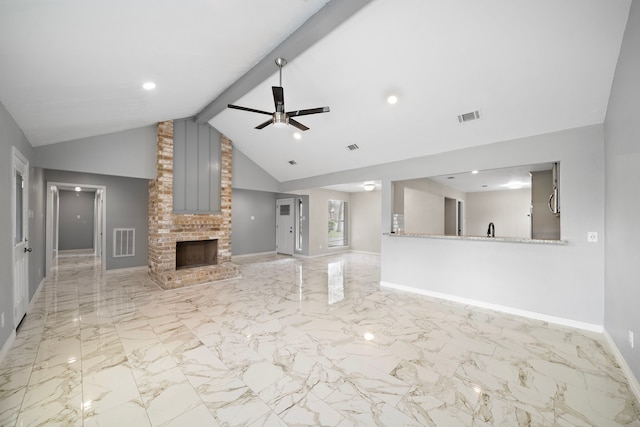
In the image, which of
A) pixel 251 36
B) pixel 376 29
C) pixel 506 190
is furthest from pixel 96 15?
pixel 506 190

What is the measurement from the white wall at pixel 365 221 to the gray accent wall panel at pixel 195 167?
5139 mm

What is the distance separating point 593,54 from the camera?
2434mm

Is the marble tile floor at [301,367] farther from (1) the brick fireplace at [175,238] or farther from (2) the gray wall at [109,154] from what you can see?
(2) the gray wall at [109,154]

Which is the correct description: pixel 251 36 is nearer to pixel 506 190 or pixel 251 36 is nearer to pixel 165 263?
pixel 165 263

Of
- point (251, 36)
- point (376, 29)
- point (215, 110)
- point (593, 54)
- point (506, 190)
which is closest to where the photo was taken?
point (593, 54)

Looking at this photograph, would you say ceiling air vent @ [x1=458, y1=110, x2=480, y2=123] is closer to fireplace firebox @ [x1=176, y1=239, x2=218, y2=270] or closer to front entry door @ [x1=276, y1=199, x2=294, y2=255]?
fireplace firebox @ [x1=176, y1=239, x2=218, y2=270]

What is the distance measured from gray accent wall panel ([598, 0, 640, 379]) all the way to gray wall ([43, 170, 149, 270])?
27.3 feet

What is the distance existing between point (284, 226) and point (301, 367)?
23.2ft

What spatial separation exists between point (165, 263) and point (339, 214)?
19.6 feet

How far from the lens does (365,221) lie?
30.9ft

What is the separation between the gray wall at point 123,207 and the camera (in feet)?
19.9

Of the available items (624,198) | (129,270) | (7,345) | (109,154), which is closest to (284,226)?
(129,270)

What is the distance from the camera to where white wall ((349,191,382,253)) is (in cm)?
909

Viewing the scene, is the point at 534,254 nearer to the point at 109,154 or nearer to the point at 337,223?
the point at 337,223
